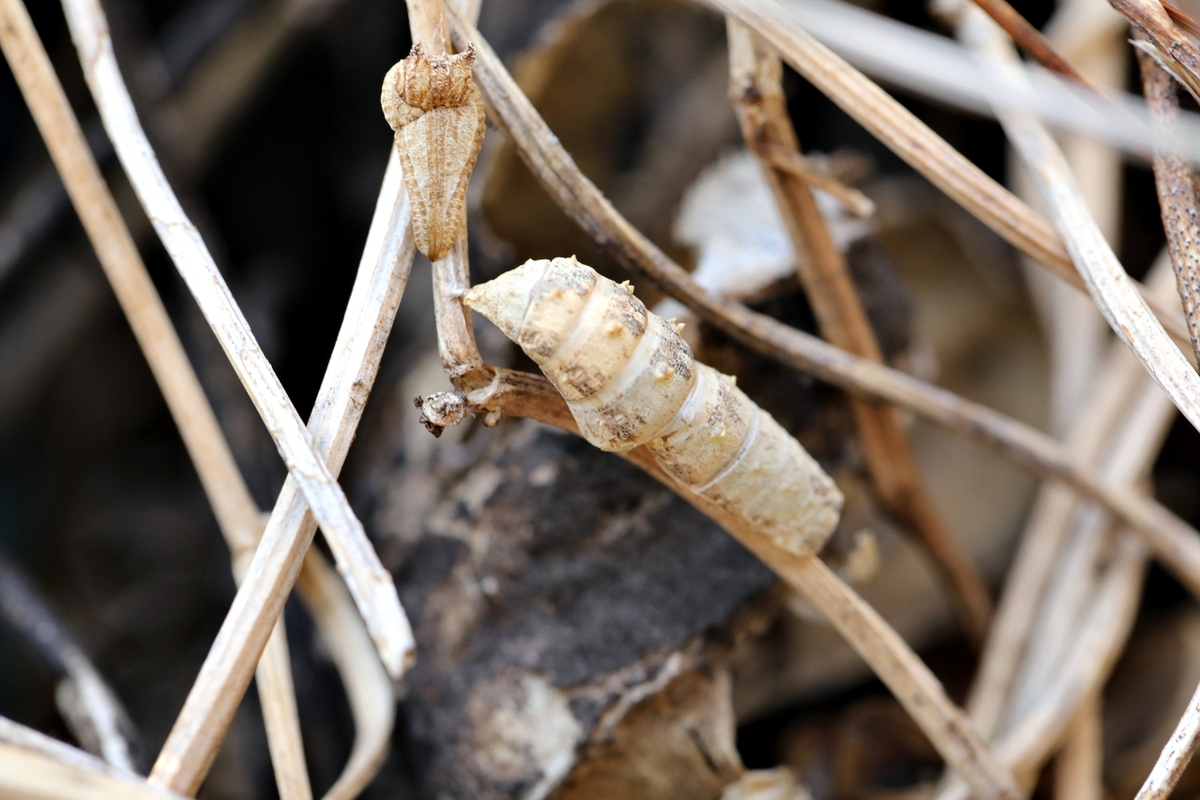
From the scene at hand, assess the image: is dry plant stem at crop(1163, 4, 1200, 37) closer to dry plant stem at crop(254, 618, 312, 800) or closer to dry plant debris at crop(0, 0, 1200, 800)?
dry plant debris at crop(0, 0, 1200, 800)

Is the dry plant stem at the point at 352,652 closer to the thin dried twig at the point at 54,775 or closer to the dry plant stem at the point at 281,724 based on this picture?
the dry plant stem at the point at 281,724

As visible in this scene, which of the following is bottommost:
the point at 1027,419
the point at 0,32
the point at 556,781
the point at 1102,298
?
the point at 556,781

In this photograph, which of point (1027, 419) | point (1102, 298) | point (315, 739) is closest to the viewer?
point (1102, 298)

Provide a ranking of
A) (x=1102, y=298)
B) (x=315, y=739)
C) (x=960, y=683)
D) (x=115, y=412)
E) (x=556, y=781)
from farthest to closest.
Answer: (x=115, y=412) < (x=960, y=683) < (x=315, y=739) < (x=556, y=781) < (x=1102, y=298)

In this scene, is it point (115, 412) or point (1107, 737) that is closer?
point (1107, 737)

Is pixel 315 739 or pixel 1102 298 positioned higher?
pixel 1102 298

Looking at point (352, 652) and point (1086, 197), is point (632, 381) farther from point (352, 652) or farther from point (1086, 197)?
point (1086, 197)

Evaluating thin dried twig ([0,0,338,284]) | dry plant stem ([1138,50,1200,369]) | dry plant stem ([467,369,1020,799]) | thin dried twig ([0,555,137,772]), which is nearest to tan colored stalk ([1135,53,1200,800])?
dry plant stem ([1138,50,1200,369])

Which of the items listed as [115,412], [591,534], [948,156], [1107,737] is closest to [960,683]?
[1107,737]

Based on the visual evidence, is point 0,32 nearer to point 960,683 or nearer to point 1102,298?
point 1102,298
